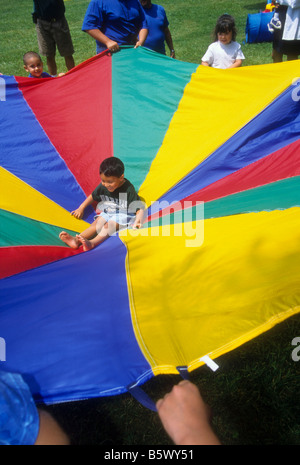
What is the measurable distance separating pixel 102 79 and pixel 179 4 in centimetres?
949

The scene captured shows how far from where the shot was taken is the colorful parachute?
5.40 feet

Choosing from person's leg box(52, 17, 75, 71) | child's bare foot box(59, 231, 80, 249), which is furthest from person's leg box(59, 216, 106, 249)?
person's leg box(52, 17, 75, 71)

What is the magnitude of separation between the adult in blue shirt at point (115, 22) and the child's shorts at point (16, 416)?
10.5 feet

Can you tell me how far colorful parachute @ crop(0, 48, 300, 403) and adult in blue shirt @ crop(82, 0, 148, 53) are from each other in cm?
57

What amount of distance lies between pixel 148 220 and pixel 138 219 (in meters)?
0.08

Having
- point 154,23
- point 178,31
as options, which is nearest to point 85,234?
point 154,23

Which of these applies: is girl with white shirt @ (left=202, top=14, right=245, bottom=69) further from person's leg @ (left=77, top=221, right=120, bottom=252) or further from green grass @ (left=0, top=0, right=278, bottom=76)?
person's leg @ (left=77, top=221, right=120, bottom=252)

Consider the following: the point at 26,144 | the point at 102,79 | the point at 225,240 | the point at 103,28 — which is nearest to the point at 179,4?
the point at 103,28

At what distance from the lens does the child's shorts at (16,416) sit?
47.8 inches

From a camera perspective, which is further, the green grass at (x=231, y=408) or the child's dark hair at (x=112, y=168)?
the child's dark hair at (x=112, y=168)

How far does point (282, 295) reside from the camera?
176 centimetres

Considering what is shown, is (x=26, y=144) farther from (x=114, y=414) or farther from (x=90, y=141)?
(x=114, y=414)

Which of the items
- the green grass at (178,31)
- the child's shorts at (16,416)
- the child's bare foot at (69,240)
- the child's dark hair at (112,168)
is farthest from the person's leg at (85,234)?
the green grass at (178,31)

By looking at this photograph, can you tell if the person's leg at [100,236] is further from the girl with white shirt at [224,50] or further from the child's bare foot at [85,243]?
the girl with white shirt at [224,50]
